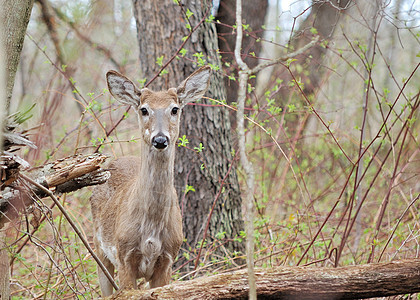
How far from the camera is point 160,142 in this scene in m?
4.50

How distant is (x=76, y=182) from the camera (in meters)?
4.07

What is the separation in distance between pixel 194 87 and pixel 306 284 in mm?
2440

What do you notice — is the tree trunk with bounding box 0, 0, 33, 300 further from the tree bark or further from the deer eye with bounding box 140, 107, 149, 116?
the deer eye with bounding box 140, 107, 149, 116

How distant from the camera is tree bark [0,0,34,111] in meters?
3.55

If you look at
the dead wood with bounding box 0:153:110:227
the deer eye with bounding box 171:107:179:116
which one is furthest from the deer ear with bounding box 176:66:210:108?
the dead wood with bounding box 0:153:110:227

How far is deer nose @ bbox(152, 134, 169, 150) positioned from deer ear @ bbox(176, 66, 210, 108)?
84cm

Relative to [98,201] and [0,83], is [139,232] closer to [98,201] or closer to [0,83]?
[98,201]

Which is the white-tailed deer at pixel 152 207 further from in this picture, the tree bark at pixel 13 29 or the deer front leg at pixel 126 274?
the tree bark at pixel 13 29

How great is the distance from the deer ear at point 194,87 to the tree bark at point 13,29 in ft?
6.06

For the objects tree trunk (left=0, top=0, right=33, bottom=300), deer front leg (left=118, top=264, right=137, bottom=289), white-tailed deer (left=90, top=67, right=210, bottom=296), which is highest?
tree trunk (left=0, top=0, right=33, bottom=300)

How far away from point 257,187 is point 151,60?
292 centimetres

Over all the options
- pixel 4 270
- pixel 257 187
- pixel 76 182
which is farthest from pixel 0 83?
pixel 257 187

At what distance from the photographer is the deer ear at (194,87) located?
17.1 ft

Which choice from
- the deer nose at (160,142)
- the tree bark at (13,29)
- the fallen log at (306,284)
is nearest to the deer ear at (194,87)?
the deer nose at (160,142)
